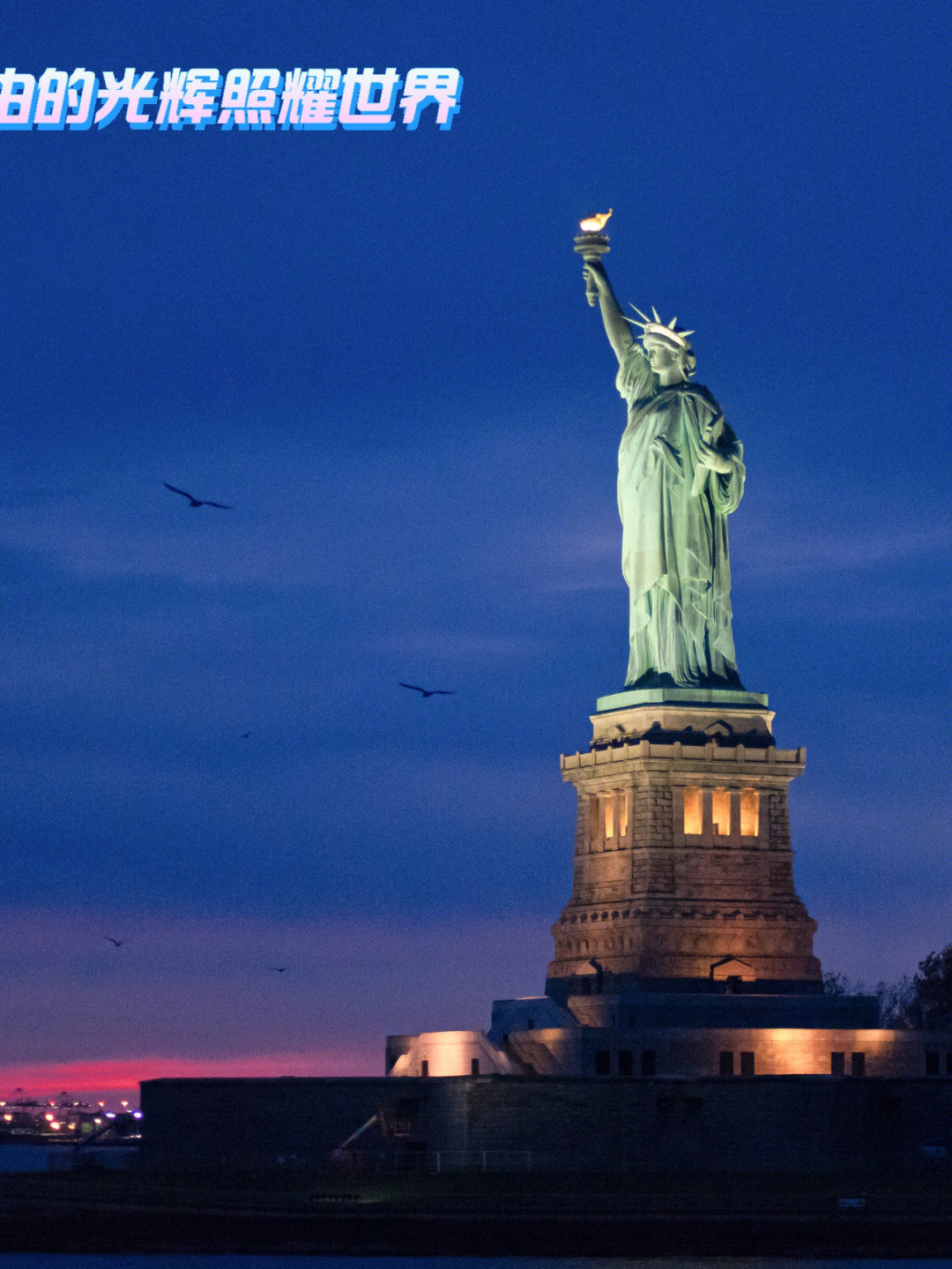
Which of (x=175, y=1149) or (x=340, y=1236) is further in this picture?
(x=175, y=1149)

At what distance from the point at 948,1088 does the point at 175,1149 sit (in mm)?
16198

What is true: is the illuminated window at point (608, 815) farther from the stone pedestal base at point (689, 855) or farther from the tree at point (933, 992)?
the tree at point (933, 992)

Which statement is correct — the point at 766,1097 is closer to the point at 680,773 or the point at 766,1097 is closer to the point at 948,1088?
the point at 948,1088

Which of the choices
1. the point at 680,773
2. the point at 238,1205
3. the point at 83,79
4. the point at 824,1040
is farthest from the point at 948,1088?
the point at 83,79

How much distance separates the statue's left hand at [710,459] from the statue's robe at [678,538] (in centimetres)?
14

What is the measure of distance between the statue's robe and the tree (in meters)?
20.1

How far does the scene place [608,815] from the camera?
69438mm

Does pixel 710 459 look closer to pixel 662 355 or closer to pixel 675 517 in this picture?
pixel 675 517

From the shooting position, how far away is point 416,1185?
58.2 metres

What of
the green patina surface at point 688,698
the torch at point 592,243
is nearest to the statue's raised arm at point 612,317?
the torch at point 592,243

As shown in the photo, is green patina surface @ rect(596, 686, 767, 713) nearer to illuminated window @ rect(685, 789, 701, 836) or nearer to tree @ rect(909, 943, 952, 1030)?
illuminated window @ rect(685, 789, 701, 836)

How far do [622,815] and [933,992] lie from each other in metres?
22.7

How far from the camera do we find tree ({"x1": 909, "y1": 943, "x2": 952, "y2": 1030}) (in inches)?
3406

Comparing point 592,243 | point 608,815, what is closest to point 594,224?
point 592,243
